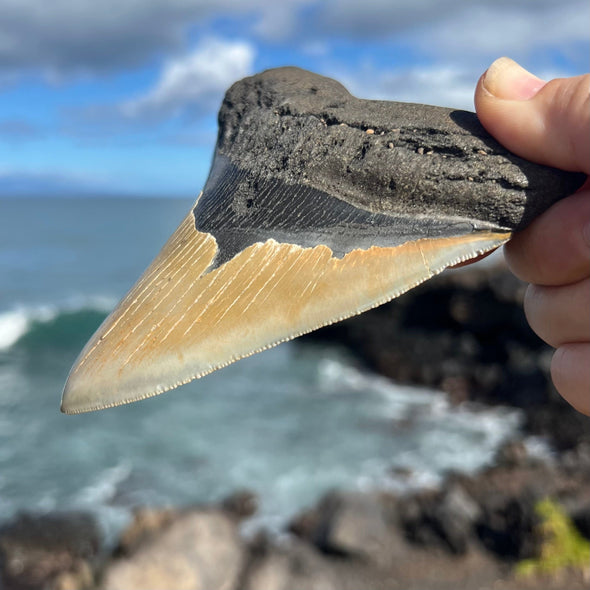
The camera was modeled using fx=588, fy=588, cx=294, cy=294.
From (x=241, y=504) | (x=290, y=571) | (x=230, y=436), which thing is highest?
(x=290, y=571)

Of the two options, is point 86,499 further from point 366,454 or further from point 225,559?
point 366,454

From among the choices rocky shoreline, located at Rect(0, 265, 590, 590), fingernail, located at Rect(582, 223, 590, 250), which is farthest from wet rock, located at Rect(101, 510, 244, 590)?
fingernail, located at Rect(582, 223, 590, 250)

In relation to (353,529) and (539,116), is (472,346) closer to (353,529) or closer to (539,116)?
(353,529)

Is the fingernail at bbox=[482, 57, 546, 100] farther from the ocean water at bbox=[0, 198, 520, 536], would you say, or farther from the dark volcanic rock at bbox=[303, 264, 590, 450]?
the dark volcanic rock at bbox=[303, 264, 590, 450]

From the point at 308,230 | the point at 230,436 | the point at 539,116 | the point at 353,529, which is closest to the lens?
the point at 308,230

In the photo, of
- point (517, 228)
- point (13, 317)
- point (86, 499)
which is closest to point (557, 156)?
point (517, 228)

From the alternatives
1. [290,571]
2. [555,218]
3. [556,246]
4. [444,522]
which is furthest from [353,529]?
[555,218]
